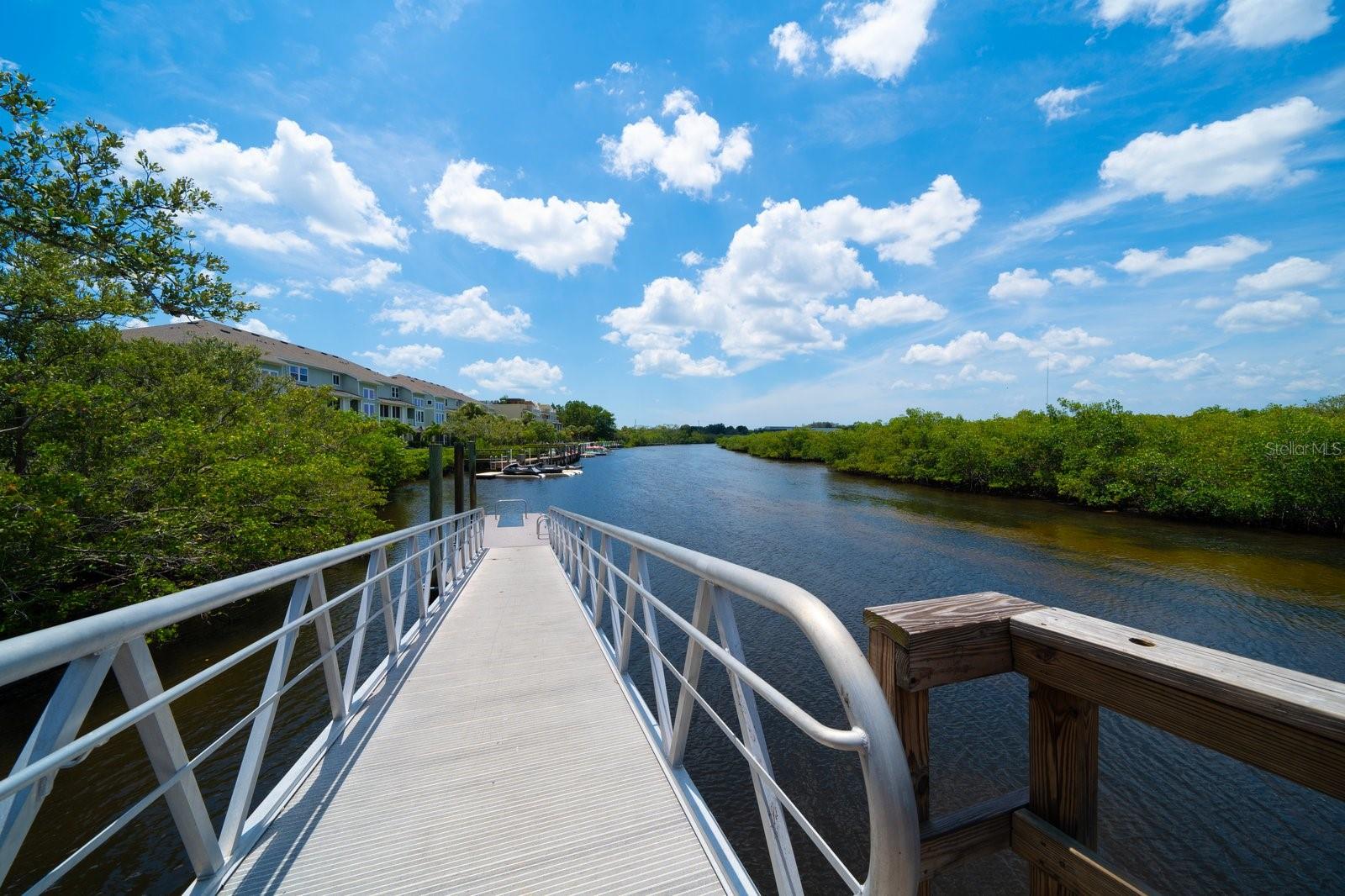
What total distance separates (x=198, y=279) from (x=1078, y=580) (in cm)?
1953

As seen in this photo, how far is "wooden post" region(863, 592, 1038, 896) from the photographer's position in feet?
4.11

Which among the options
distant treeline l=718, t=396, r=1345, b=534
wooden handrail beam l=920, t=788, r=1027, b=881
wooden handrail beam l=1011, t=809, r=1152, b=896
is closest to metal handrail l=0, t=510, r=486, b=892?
wooden handrail beam l=920, t=788, r=1027, b=881

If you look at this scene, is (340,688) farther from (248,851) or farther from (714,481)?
(714,481)

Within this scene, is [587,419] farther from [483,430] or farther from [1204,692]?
[1204,692]

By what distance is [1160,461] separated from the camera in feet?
77.4

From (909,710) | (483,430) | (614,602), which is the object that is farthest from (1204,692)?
(483,430)

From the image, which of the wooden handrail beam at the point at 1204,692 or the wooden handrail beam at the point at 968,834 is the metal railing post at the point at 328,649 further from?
the wooden handrail beam at the point at 1204,692

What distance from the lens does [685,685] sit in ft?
7.88

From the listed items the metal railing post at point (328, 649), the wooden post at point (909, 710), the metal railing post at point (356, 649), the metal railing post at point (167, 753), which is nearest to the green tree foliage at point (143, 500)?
the metal railing post at point (356, 649)

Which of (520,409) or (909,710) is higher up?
(520,409)

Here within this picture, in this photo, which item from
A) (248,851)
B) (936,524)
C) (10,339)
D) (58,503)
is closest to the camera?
(248,851)

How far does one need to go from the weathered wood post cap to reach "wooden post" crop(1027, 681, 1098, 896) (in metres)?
0.11

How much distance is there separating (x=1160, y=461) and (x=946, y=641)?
30.5 metres

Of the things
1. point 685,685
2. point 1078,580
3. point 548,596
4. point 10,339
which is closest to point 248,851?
point 685,685
